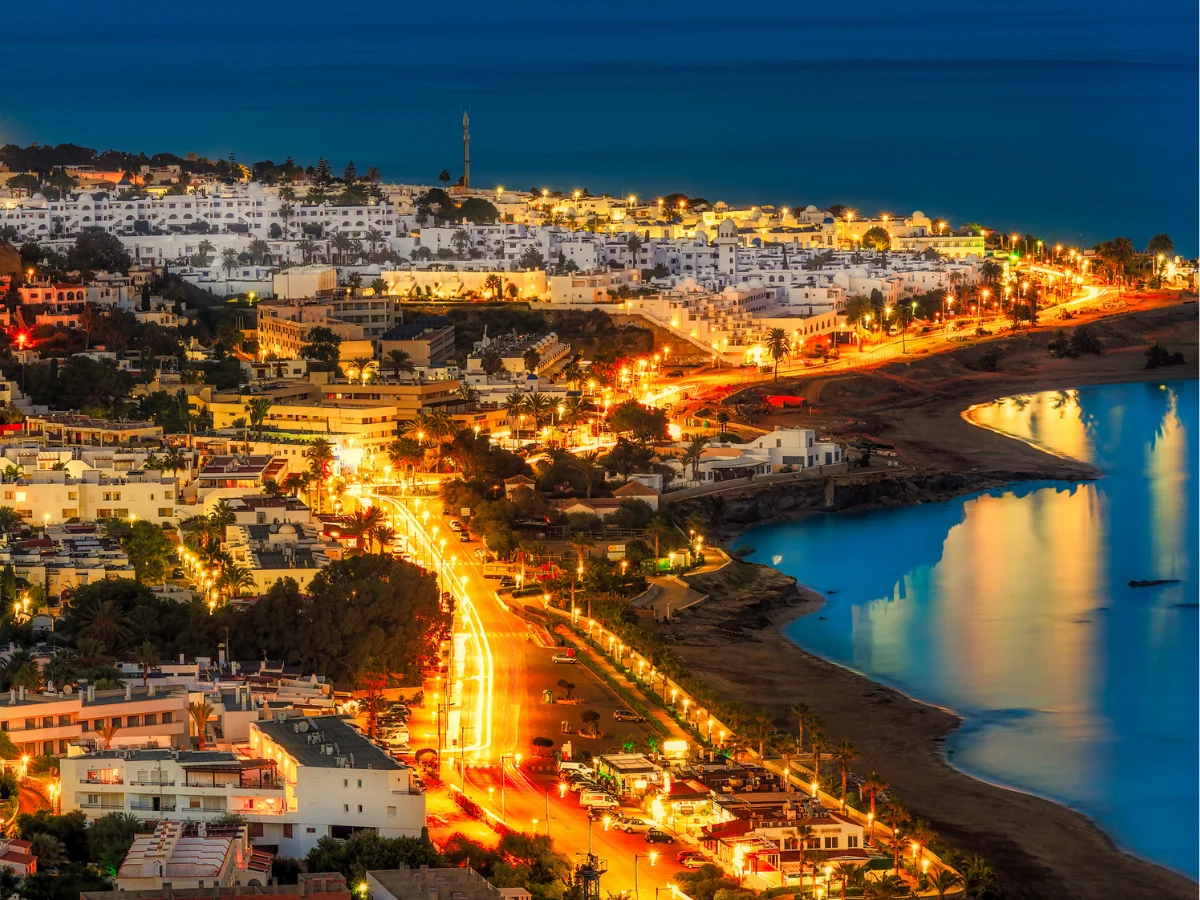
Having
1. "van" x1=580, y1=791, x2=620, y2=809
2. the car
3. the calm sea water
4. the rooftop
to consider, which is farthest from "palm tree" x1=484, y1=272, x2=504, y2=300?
the car

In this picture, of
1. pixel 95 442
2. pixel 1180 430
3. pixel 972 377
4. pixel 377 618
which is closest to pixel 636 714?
pixel 377 618

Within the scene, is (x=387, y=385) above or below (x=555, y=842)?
above

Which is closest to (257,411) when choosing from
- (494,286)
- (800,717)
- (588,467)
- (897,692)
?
(588,467)

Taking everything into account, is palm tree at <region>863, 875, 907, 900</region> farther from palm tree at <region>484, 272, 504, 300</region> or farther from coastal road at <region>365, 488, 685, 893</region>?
palm tree at <region>484, 272, 504, 300</region>

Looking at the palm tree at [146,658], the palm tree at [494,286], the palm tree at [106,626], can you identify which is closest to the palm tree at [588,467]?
the palm tree at [106,626]

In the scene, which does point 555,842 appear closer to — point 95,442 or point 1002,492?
point 95,442

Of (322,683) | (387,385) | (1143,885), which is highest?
(387,385)

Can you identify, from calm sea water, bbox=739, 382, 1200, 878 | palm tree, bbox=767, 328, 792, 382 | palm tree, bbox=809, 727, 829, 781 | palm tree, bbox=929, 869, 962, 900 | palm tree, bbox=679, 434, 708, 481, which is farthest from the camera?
palm tree, bbox=767, 328, 792, 382

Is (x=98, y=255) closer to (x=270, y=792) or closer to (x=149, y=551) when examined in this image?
(x=149, y=551)
